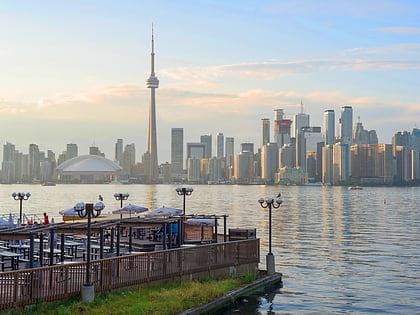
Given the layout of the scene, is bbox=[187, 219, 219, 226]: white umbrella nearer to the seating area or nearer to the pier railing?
the seating area

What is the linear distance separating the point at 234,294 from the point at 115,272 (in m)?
6.02

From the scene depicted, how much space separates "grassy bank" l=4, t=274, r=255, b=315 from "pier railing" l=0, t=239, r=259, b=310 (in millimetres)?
365

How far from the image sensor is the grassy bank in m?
18.9

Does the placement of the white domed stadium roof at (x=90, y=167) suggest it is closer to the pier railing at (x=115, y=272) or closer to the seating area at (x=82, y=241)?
the seating area at (x=82, y=241)

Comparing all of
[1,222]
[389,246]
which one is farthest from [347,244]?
[1,222]

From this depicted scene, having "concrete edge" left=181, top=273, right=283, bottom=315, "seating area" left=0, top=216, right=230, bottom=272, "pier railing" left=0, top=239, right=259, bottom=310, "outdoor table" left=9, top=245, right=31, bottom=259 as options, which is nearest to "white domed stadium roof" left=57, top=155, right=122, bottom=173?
"seating area" left=0, top=216, right=230, bottom=272

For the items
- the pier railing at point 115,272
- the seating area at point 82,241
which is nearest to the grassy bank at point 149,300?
the pier railing at point 115,272

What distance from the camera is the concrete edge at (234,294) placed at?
72.0 feet

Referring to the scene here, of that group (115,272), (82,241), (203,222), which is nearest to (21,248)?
(82,241)

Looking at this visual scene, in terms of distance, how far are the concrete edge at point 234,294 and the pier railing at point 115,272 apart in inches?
62.9

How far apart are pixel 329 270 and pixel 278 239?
21.1m

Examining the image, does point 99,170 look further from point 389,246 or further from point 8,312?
point 8,312

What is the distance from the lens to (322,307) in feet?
89.5

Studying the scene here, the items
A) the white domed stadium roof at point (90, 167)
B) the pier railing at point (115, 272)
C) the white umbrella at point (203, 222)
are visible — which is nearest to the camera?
the pier railing at point (115, 272)
